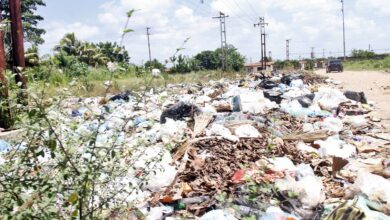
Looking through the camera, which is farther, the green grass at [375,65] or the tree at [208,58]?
the tree at [208,58]

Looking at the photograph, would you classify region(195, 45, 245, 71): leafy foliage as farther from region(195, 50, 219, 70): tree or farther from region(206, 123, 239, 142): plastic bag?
region(206, 123, 239, 142): plastic bag

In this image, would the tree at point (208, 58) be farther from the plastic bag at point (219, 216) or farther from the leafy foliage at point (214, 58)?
the plastic bag at point (219, 216)

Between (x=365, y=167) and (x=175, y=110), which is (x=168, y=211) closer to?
(x=365, y=167)

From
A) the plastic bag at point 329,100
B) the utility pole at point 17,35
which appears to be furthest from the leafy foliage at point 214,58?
the utility pole at point 17,35

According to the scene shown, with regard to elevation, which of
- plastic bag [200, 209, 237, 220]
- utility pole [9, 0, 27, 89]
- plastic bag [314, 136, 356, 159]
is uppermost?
utility pole [9, 0, 27, 89]

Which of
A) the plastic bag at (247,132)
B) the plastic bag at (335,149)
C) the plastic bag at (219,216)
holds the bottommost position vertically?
the plastic bag at (335,149)

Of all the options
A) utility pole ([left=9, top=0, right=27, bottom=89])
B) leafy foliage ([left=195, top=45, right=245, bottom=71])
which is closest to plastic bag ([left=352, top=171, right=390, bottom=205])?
utility pole ([left=9, top=0, right=27, bottom=89])

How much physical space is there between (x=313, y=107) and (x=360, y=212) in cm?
564

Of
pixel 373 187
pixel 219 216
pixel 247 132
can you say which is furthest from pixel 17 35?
pixel 373 187

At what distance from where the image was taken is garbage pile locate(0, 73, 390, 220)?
243cm

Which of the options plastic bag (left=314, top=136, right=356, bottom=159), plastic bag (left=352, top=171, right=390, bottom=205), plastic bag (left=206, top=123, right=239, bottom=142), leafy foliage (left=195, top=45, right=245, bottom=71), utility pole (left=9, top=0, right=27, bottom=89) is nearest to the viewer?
plastic bag (left=352, top=171, right=390, bottom=205)

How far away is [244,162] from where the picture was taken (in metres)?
3.98

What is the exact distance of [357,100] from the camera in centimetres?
918

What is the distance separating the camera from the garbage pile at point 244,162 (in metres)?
2.43
